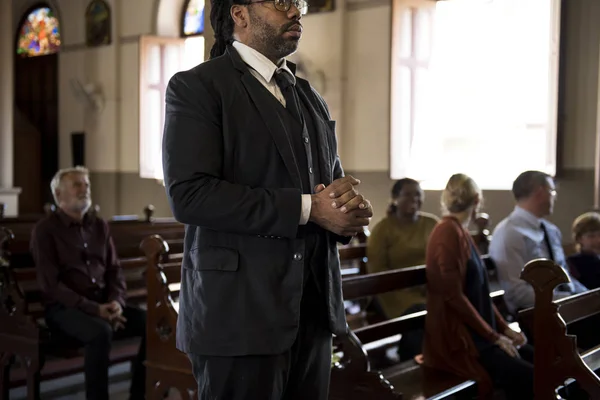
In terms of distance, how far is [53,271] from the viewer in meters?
3.84

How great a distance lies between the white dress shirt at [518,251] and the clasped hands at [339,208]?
103 inches

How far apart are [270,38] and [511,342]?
7.61 ft

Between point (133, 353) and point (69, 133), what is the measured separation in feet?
28.3

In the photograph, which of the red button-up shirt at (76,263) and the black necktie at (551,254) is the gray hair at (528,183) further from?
the red button-up shirt at (76,263)

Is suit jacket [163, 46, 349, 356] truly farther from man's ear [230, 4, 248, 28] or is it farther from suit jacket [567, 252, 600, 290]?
suit jacket [567, 252, 600, 290]

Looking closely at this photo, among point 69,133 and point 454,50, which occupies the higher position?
point 454,50

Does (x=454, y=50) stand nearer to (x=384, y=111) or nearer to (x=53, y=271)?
(x=384, y=111)

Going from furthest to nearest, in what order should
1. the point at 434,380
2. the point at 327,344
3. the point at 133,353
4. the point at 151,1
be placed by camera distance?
the point at 151,1 < the point at 133,353 < the point at 434,380 < the point at 327,344

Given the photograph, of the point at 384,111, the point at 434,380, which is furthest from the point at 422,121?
the point at 434,380

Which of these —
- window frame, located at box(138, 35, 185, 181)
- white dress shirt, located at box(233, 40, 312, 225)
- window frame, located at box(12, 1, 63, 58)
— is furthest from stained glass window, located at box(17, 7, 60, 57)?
white dress shirt, located at box(233, 40, 312, 225)

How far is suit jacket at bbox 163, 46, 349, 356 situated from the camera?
4.76ft

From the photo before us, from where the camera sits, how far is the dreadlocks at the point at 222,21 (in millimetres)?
1646

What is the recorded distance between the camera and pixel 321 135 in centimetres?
165

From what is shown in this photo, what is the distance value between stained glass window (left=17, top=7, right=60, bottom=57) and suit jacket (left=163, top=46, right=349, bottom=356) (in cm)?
1230
